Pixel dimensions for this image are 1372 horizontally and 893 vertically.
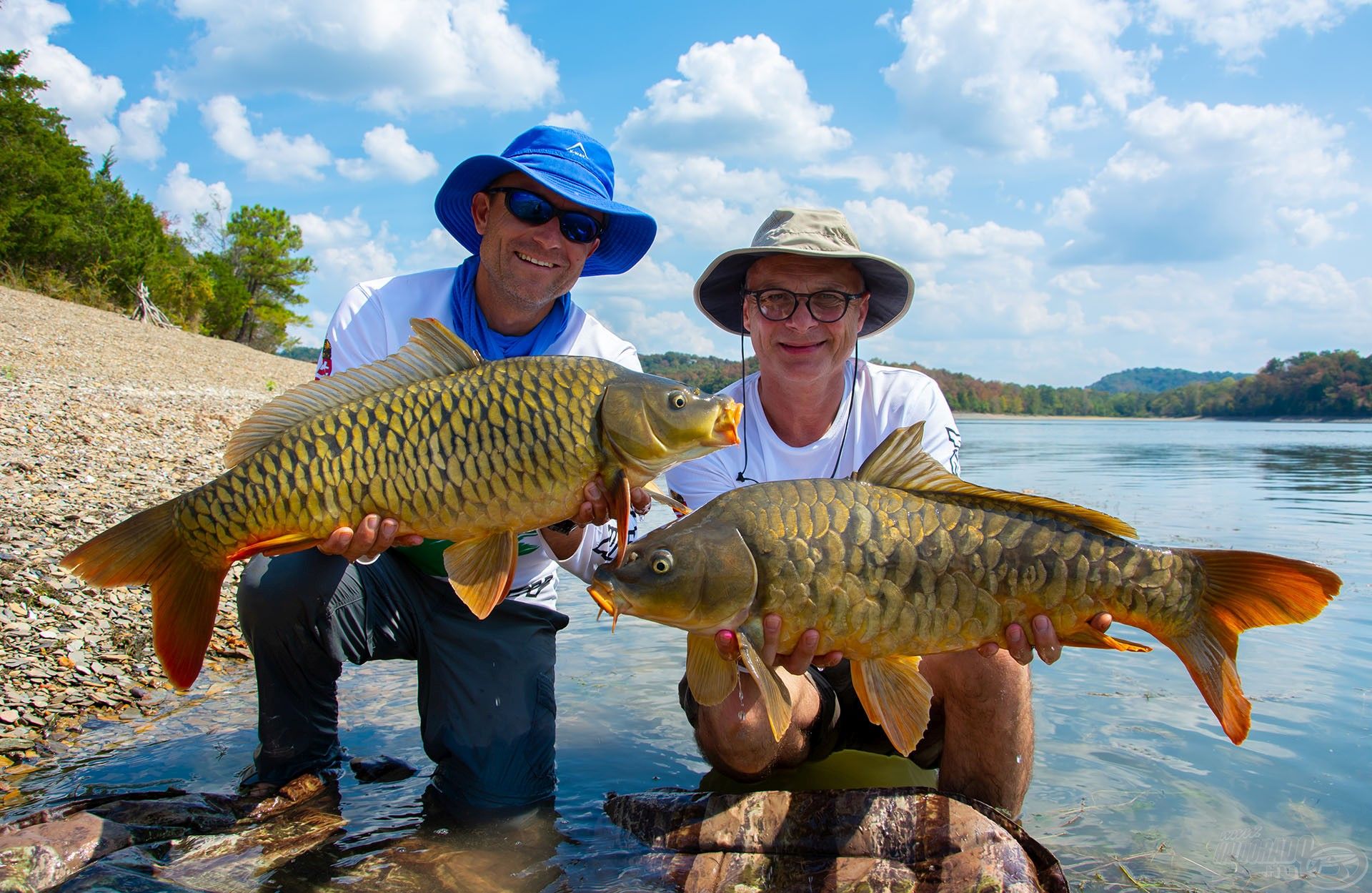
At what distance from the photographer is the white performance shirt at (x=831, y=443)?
3.52 m

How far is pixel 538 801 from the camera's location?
3.34 m

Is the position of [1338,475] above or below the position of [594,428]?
below

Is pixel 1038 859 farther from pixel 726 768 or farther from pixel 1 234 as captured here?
pixel 1 234

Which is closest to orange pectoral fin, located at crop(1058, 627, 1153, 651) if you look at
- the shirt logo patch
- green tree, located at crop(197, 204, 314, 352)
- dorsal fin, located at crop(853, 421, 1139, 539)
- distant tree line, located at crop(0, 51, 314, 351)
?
dorsal fin, located at crop(853, 421, 1139, 539)

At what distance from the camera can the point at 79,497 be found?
242 inches

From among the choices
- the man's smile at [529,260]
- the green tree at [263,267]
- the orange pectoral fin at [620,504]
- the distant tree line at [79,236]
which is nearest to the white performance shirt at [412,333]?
the man's smile at [529,260]

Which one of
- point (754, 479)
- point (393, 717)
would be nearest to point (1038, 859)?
point (754, 479)

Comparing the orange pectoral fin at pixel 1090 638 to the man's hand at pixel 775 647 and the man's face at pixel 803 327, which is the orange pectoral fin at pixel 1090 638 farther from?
the man's face at pixel 803 327

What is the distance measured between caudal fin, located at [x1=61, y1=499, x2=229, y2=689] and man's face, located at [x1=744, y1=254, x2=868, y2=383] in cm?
203

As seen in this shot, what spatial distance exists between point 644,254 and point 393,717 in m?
2.45

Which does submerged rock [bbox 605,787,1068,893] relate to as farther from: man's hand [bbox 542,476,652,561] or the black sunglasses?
the black sunglasses

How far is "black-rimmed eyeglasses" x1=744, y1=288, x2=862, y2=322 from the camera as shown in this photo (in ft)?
11.2

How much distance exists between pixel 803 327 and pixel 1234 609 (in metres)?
1.69

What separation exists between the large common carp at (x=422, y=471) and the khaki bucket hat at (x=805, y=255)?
3.51 ft
